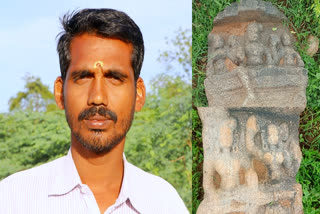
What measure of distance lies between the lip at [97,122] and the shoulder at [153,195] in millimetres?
254

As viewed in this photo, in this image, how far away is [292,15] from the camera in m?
3.42

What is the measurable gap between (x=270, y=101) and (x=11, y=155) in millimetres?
3608

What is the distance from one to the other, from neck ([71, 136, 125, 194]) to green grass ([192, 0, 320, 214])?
205cm

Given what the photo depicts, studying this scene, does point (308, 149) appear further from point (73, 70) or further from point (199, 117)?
point (73, 70)

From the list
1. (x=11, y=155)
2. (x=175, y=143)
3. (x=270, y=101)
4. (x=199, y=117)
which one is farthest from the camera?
(x=11, y=155)

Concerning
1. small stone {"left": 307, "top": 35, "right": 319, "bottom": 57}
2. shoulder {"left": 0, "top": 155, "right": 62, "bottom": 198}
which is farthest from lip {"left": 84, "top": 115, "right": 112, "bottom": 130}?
small stone {"left": 307, "top": 35, "right": 319, "bottom": 57}

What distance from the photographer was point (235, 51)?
3182mm

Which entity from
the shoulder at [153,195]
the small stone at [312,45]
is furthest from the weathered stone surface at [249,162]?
the shoulder at [153,195]

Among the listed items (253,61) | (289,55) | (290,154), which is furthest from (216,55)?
(290,154)

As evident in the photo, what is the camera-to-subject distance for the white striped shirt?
126cm

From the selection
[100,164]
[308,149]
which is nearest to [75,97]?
[100,164]

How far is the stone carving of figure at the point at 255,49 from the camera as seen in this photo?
10.2 feet

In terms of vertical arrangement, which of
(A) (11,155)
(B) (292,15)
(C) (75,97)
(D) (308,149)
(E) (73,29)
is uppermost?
(B) (292,15)

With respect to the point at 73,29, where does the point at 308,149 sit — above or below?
below
